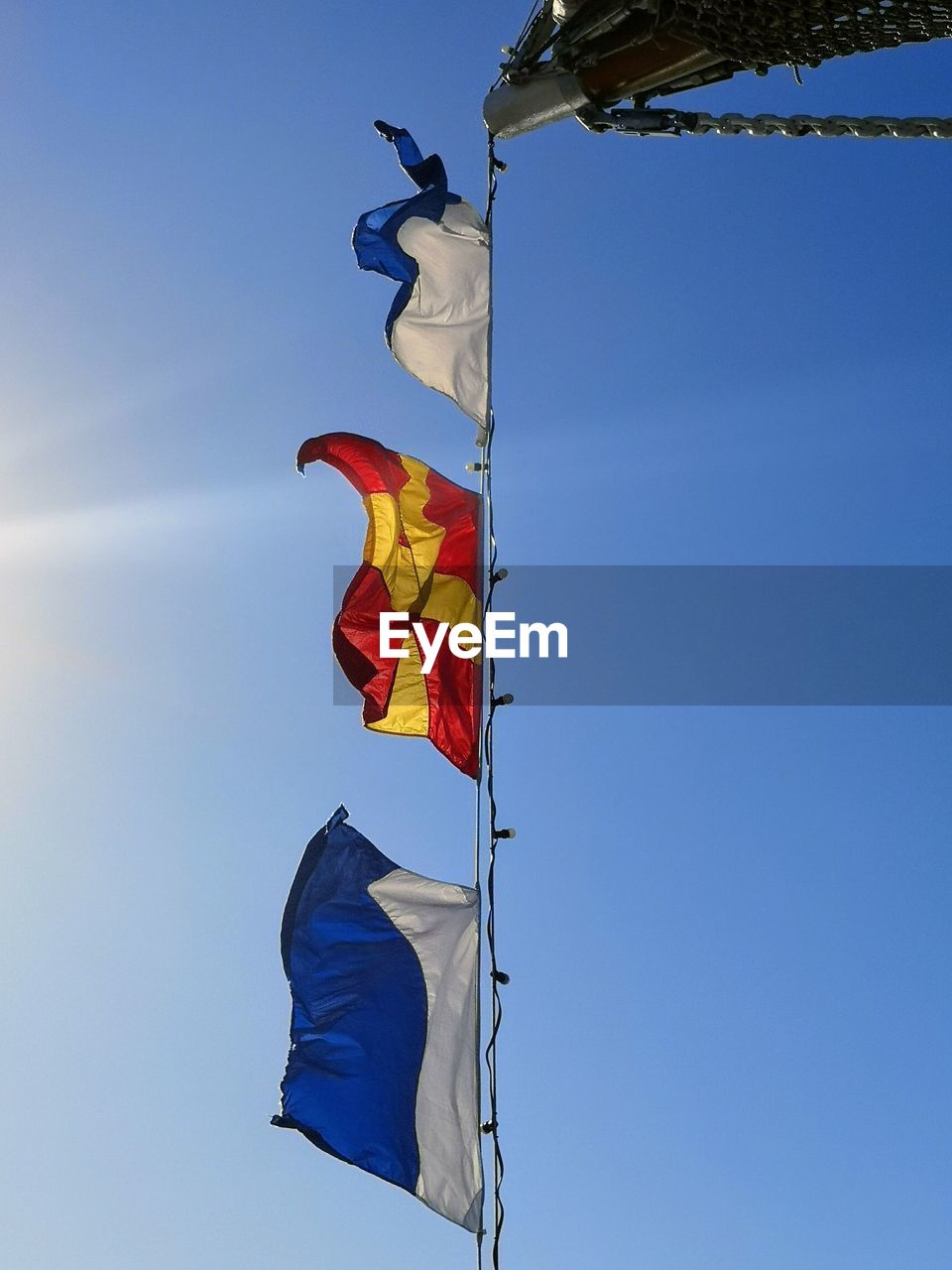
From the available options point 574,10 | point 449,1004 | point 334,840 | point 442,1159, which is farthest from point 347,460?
point 442,1159

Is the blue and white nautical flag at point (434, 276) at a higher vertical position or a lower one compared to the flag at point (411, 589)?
higher

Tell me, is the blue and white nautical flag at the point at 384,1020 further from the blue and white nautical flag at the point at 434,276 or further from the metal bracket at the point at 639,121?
the metal bracket at the point at 639,121

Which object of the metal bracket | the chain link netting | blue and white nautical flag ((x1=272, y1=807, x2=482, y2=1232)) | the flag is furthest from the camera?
the flag

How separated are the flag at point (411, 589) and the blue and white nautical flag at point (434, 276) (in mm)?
835

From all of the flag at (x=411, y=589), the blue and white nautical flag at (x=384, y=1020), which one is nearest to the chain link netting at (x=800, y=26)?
the flag at (x=411, y=589)

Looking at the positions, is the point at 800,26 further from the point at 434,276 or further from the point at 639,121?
the point at 434,276

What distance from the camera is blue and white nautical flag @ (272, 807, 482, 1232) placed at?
8633 millimetres

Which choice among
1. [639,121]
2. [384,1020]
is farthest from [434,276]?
[384,1020]

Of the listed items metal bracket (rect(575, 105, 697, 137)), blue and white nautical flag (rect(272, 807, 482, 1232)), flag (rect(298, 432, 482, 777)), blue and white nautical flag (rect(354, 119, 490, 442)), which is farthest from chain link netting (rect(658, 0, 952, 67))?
blue and white nautical flag (rect(272, 807, 482, 1232))

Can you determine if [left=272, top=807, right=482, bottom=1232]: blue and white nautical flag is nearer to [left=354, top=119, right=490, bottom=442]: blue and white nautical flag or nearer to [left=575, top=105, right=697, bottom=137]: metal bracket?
[left=354, top=119, right=490, bottom=442]: blue and white nautical flag

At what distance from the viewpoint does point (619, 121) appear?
8.50 metres

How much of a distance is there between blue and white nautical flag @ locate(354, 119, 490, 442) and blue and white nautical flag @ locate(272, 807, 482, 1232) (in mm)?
3984

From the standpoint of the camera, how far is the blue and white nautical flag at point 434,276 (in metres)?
10.6

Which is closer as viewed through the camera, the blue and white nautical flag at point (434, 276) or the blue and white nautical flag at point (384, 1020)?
the blue and white nautical flag at point (384, 1020)
